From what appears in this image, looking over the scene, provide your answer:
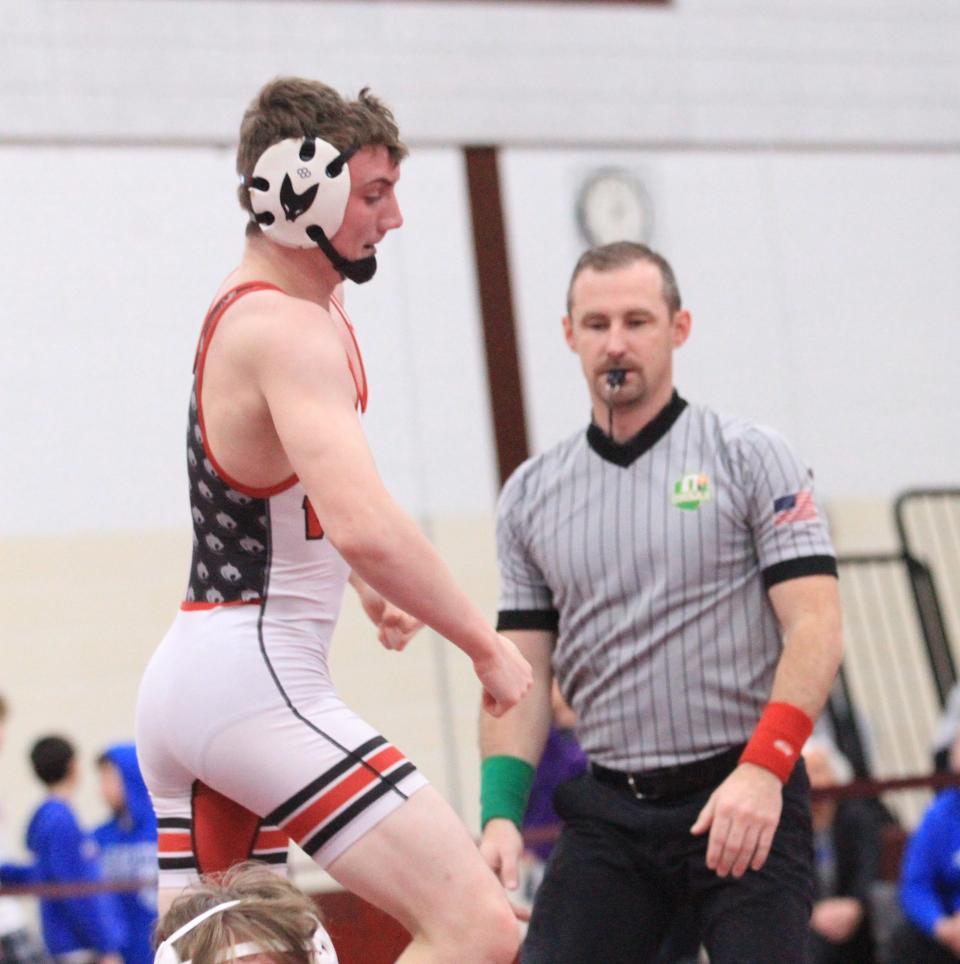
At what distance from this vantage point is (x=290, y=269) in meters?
2.55

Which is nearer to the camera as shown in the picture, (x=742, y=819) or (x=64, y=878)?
(x=742, y=819)

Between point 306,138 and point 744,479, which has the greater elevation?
point 306,138

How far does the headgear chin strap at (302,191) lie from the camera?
249 centimetres

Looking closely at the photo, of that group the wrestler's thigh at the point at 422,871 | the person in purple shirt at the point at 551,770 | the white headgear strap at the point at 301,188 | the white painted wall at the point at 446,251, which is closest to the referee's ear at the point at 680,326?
the white headgear strap at the point at 301,188

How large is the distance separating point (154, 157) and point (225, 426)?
18.6ft

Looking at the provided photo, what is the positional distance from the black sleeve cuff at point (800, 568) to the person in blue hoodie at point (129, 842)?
4.25 meters

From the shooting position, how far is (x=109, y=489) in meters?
7.73

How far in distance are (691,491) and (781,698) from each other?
42cm

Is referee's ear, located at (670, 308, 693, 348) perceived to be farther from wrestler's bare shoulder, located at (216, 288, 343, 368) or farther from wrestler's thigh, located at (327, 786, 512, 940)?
wrestler's thigh, located at (327, 786, 512, 940)

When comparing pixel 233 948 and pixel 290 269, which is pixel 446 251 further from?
pixel 233 948

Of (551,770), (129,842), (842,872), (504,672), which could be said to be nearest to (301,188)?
(504,672)

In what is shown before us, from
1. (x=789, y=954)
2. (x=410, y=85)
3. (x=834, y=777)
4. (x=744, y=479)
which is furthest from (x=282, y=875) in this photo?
(x=410, y=85)

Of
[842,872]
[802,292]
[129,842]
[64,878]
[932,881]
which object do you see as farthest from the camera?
[802,292]

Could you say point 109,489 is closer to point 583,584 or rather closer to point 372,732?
point 583,584
